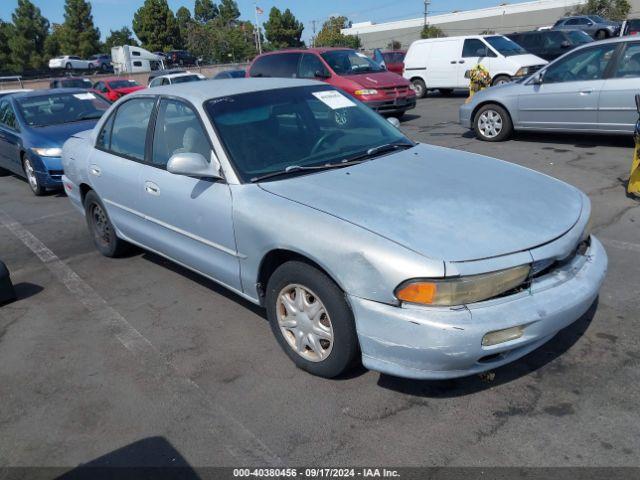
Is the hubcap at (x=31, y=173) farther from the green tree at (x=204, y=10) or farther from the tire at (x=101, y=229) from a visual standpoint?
the green tree at (x=204, y=10)

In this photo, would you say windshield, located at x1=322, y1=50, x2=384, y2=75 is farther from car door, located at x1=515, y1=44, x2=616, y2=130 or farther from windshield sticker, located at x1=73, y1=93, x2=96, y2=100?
windshield sticker, located at x1=73, y1=93, x2=96, y2=100

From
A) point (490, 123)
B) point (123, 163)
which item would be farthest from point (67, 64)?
point (123, 163)

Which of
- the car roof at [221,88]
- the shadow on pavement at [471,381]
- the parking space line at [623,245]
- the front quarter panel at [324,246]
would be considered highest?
the car roof at [221,88]

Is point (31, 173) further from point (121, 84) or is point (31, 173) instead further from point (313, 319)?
point (121, 84)

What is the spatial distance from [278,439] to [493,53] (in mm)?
14631

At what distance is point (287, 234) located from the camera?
3016mm

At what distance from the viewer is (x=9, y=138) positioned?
891cm

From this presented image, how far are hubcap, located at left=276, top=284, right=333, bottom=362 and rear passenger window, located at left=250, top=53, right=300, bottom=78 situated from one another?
1042cm

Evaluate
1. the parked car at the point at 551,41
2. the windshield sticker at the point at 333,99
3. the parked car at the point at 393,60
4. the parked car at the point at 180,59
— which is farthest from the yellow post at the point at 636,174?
the parked car at the point at 180,59

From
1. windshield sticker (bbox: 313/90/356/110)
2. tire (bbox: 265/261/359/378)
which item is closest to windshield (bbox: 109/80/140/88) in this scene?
windshield sticker (bbox: 313/90/356/110)

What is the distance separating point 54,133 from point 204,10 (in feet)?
299

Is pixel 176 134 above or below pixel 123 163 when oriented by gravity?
above

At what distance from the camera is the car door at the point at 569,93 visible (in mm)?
8062

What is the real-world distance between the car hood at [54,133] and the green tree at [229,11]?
75341 mm
